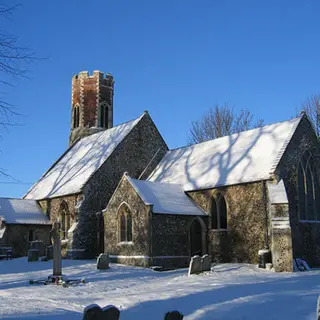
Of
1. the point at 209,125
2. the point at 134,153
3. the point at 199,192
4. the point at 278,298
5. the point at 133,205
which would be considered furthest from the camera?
the point at 209,125

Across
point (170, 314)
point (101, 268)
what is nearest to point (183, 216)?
point (101, 268)

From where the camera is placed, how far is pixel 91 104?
40562mm

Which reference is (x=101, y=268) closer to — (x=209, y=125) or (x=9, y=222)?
(x=9, y=222)

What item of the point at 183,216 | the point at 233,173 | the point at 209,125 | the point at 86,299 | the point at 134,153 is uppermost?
the point at 209,125

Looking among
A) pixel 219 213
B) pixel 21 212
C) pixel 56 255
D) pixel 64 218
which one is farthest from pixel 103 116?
pixel 56 255

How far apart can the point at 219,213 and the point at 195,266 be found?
6631 mm

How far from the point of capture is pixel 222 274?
60.2 feet

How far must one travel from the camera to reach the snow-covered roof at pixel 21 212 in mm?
29516

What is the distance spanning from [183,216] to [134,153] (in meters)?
8.57

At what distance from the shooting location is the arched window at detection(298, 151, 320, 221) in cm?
2377

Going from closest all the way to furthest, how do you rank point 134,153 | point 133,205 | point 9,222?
point 133,205, point 9,222, point 134,153

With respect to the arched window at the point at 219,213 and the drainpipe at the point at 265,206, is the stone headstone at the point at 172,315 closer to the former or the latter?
the drainpipe at the point at 265,206

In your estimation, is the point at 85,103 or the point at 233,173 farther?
the point at 85,103

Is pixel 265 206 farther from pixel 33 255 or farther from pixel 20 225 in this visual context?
pixel 20 225
